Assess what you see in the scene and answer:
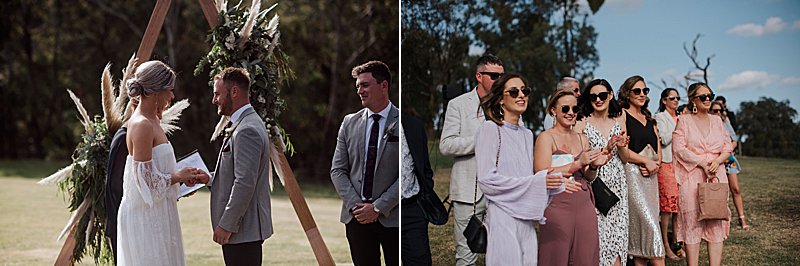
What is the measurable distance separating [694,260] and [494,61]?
2.20 meters

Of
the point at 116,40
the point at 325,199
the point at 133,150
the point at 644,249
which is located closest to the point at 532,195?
the point at 644,249

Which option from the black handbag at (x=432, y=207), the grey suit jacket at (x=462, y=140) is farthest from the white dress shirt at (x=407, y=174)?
the grey suit jacket at (x=462, y=140)

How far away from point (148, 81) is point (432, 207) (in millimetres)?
2210

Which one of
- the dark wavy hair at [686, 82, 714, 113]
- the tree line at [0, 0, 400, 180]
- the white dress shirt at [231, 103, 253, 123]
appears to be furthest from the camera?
the tree line at [0, 0, 400, 180]

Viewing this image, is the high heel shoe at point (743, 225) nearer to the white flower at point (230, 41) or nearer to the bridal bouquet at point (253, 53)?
the bridal bouquet at point (253, 53)

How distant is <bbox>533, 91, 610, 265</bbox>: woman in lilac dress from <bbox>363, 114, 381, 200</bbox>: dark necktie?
109cm

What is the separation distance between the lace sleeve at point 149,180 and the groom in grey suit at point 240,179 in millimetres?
315

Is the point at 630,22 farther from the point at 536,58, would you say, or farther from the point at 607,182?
the point at 607,182

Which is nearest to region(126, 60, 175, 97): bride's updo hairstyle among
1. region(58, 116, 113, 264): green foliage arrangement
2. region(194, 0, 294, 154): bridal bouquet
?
region(194, 0, 294, 154): bridal bouquet

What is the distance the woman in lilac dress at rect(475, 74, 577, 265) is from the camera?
5.99m

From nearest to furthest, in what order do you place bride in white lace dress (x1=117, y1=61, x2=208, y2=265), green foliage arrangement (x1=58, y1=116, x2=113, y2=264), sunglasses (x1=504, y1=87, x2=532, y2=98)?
bride in white lace dress (x1=117, y1=61, x2=208, y2=265) < sunglasses (x1=504, y1=87, x2=532, y2=98) < green foliage arrangement (x1=58, y1=116, x2=113, y2=264)

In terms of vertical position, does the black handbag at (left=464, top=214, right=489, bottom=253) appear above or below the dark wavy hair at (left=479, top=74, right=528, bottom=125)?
below

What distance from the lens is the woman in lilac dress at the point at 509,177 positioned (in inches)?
236

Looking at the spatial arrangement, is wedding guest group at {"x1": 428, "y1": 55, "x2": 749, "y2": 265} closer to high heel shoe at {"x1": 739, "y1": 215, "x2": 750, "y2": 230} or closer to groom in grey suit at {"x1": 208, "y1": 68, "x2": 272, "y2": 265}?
high heel shoe at {"x1": 739, "y1": 215, "x2": 750, "y2": 230}
